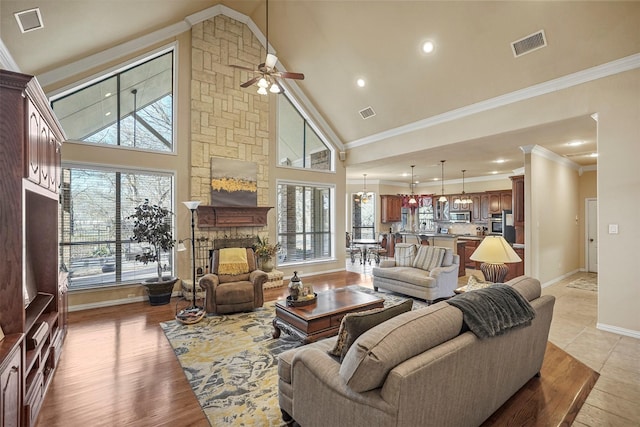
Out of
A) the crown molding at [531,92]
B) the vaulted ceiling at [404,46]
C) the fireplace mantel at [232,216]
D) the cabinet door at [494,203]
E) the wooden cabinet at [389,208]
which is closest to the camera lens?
the vaulted ceiling at [404,46]

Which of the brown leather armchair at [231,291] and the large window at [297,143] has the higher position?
the large window at [297,143]

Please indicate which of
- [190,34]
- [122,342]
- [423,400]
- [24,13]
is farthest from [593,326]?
[190,34]

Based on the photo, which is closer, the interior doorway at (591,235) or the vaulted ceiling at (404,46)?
the vaulted ceiling at (404,46)

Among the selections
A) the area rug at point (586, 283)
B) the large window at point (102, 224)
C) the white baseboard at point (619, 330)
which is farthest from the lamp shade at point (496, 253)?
the large window at point (102, 224)

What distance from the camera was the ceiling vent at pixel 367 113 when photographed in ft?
21.2

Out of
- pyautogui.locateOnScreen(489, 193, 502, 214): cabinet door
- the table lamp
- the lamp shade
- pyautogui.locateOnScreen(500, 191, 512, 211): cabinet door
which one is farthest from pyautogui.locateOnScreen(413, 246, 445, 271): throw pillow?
pyautogui.locateOnScreen(489, 193, 502, 214): cabinet door

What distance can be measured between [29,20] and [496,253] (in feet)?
18.5

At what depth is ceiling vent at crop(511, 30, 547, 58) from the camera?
389cm

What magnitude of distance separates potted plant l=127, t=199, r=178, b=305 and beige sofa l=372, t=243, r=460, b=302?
3700 mm

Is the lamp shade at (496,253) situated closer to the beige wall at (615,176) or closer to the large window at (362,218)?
the beige wall at (615,176)

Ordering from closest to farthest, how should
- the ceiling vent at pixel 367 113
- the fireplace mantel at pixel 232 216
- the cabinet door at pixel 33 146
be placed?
the cabinet door at pixel 33 146, the fireplace mantel at pixel 232 216, the ceiling vent at pixel 367 113

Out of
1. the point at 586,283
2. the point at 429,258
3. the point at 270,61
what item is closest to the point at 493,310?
the point at 429,258

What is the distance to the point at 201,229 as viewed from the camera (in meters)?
5.75

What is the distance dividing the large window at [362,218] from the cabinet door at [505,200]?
4268 mm
